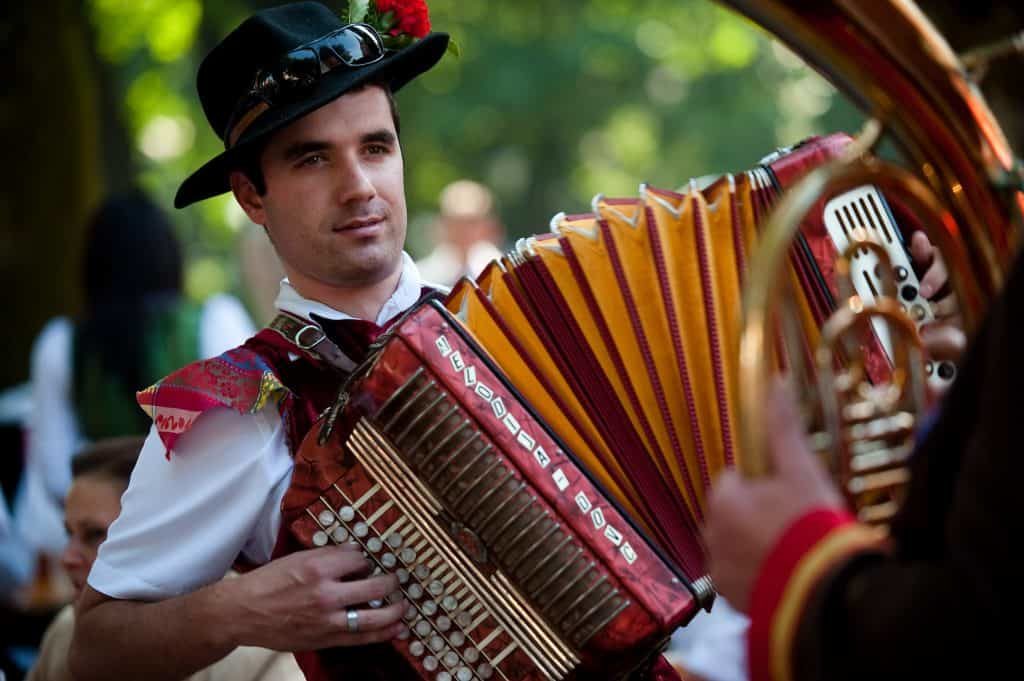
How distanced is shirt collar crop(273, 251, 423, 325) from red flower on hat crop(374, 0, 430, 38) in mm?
445

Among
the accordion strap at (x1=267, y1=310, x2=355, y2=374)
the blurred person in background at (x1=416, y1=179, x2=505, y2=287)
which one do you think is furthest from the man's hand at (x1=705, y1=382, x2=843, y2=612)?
the blurred person in background at (x1=416, y1=179, x2=505, y2=287)

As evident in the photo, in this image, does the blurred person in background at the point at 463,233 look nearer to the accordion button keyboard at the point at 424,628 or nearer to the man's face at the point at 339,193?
the man's face at the point at 339,193

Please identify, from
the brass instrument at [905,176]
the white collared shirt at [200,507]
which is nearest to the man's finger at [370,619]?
the white collared shirt at [200,507]

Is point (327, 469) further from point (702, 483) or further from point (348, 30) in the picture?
point (348, 30)

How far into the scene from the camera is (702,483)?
84.8 inches

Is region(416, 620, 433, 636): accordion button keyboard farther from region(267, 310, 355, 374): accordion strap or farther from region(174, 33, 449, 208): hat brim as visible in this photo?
region(174, 33, 449, 208): hat brim

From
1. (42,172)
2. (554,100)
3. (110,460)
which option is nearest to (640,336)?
(110,460)

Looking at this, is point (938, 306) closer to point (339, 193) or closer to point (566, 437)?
point (566, 437)

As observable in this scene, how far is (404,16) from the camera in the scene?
106 inches

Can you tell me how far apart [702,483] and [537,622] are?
13.5 inches

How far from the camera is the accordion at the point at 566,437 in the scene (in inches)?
83.3

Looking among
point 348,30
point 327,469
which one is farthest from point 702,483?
point 348,30

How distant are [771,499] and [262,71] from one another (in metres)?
1.51

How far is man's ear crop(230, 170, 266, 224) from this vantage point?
2678mm
